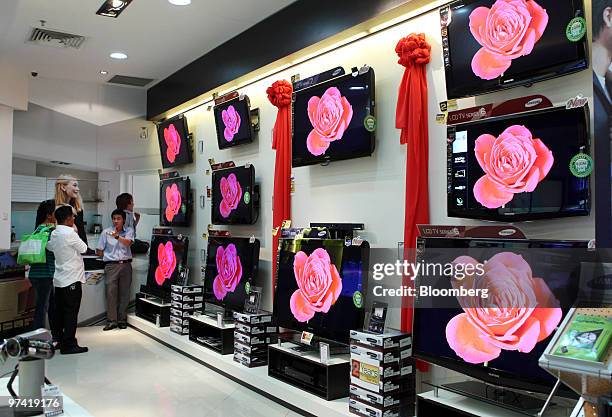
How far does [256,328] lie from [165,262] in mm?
2302

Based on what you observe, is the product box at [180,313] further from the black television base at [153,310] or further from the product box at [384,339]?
the product box at [384,339]

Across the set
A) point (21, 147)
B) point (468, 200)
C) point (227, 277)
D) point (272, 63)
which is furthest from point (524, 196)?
point (21, 147)

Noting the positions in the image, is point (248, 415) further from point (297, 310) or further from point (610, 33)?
point (610, 33)

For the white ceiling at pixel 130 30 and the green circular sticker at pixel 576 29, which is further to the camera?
the white ceiling at pixel 130 30

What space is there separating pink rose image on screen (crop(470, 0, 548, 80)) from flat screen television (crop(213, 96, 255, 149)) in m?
2.63

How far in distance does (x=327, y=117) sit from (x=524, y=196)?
1.76 m

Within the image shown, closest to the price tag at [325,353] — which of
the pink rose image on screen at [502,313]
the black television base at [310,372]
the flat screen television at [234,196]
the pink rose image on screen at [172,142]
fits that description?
the black television base at [310,372]

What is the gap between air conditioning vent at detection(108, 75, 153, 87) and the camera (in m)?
6.79

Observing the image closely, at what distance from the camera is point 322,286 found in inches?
146

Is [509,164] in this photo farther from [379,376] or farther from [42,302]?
[42,302]

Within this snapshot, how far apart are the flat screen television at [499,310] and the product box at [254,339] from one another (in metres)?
1.76

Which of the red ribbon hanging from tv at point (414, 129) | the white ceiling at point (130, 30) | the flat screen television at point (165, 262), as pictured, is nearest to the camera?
the red ribbon hanging from tv at point (414, 129)

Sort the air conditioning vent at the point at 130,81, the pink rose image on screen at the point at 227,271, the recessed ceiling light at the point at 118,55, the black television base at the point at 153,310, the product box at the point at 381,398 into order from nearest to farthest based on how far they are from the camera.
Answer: the product box at the point at 381,398
the pink rose image on screen at the point at 227,271
the recessed ceiling light at the point at 118,55
the black television base at the point at 153,310
the air conditioning vent at the point at 130,81

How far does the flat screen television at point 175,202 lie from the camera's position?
6176 millimetres
